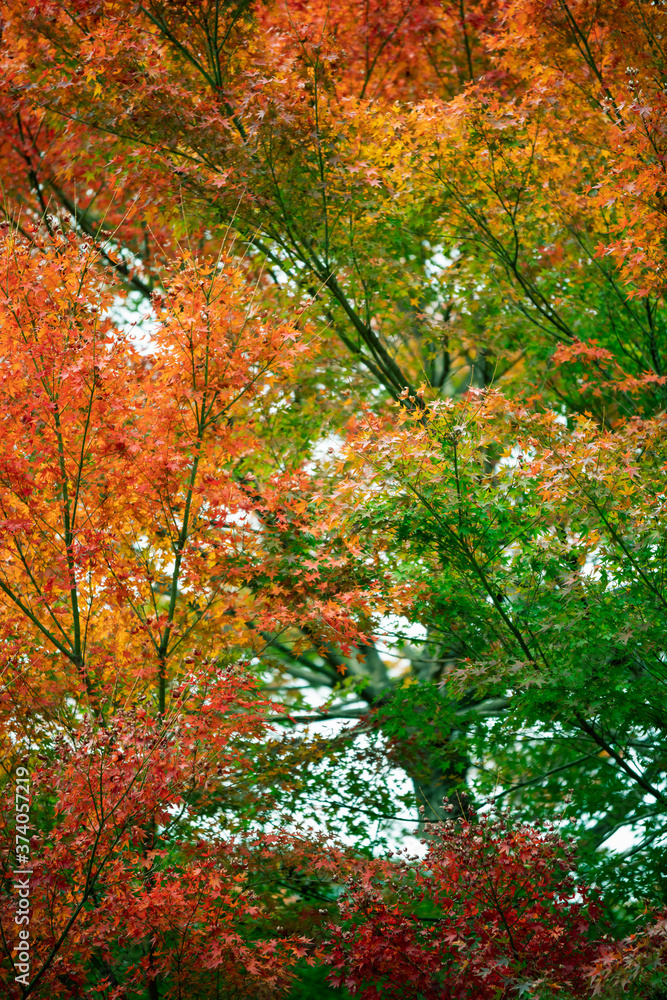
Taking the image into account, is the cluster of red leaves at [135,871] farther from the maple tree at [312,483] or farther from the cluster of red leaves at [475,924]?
the cluster of red leaves at [475,924]

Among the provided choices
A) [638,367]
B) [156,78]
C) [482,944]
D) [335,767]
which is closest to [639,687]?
[482,944]

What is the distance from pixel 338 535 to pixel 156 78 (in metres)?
4.04

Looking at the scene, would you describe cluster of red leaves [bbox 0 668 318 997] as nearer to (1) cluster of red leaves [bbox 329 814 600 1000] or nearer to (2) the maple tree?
(2) the maple tree

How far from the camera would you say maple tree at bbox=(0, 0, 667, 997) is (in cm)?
500

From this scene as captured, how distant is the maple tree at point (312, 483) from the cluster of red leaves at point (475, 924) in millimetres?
48

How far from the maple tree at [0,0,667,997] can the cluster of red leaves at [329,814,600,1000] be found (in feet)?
0.16

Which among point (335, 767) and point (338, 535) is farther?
point (335, 767)

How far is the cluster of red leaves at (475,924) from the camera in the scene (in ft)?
15.9

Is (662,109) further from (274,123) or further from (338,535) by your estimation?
(338,535)

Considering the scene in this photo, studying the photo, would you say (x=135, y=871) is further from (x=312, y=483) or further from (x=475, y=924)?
(x=312, y=483)

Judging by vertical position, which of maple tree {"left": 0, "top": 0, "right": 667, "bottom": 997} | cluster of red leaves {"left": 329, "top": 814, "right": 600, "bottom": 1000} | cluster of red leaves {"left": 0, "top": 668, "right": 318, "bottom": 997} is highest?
maple tree {"left": 0, "top": 0, "right": 667, "bottom": 997}

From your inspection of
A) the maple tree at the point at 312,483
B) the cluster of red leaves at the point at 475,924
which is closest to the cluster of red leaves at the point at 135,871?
the maple tree at the point at 312,483

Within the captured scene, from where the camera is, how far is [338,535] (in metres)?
6.47

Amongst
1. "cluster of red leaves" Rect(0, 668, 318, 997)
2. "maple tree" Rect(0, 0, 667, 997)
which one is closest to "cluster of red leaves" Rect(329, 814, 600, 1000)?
"maple tree" Rect(0, 0, 667, 997)
